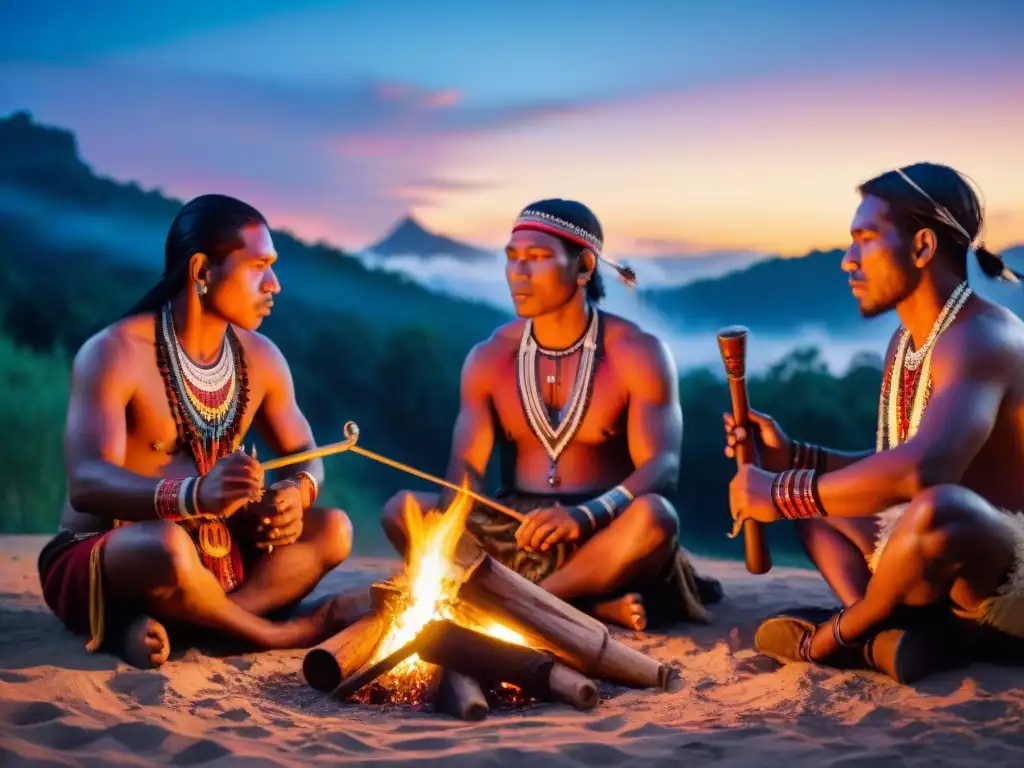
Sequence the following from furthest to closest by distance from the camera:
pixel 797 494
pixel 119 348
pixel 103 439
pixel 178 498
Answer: pixel 119 348 → pixel 103 439 → pixel 178 498 → pixel 797 494

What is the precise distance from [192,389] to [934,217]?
2715 mm

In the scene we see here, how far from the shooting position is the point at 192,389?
4.50m

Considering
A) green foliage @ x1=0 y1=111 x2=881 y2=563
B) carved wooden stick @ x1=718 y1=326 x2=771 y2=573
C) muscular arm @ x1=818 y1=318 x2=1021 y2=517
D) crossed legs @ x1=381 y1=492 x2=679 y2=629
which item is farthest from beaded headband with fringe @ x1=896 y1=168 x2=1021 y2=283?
green foliage @ x1=0 y1=111 x2=881 y2=563

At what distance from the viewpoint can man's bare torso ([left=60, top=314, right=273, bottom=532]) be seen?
438cm

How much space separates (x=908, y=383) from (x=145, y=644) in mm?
2751

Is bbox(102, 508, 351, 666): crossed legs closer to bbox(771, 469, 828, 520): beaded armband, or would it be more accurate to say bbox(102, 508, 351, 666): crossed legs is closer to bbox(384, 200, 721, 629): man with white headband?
bbox(384, 200, 721, 629): man with white headband

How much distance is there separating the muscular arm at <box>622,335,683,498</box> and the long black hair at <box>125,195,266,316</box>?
1.75 m

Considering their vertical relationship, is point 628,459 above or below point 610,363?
below

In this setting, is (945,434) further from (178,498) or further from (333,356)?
(333,356)

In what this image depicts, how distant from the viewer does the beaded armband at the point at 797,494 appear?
3.96m

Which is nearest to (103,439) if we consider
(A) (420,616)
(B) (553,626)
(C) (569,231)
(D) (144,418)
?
(D) (144,418)

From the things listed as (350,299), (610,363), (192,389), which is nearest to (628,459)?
(610,363)

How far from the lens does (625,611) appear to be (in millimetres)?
4930

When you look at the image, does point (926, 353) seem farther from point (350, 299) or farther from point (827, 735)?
point (350, 299)
